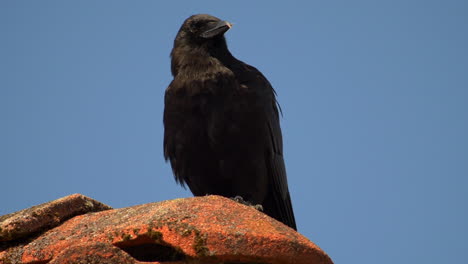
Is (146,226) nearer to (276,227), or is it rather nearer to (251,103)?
(276,227)

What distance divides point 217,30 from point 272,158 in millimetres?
1485

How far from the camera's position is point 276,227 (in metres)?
3.51

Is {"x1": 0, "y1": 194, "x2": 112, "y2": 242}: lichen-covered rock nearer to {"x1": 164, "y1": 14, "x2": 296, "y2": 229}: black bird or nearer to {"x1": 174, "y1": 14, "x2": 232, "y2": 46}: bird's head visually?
{"x1": 164, "y1": 14, "x2": 296, "y2": 229}: black bird

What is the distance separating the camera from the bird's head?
7.14 metres

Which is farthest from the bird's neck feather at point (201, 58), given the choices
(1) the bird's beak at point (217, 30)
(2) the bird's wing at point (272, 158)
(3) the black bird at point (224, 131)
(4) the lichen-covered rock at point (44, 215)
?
(4) the lichen-covered rock at point (44, 215)

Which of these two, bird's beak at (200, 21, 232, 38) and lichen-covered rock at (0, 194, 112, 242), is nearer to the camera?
lichen-covered rock at (0, 194, 112, 242)

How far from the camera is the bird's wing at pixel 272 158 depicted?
6699mm

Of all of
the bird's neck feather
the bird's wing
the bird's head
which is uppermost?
the bird's head

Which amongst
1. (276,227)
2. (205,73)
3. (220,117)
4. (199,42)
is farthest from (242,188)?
(276,227)

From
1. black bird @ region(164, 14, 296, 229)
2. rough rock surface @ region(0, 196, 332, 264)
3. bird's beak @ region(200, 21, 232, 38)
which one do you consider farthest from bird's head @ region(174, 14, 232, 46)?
rough rock surface @ region(0, 196, 332, 264)

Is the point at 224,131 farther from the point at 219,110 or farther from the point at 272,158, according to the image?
the point at 272,158

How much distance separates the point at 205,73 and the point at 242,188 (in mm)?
1155

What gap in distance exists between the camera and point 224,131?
641cm

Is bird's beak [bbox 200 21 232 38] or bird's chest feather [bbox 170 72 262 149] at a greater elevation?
bird's beak [bbox 200 21 232 38]
